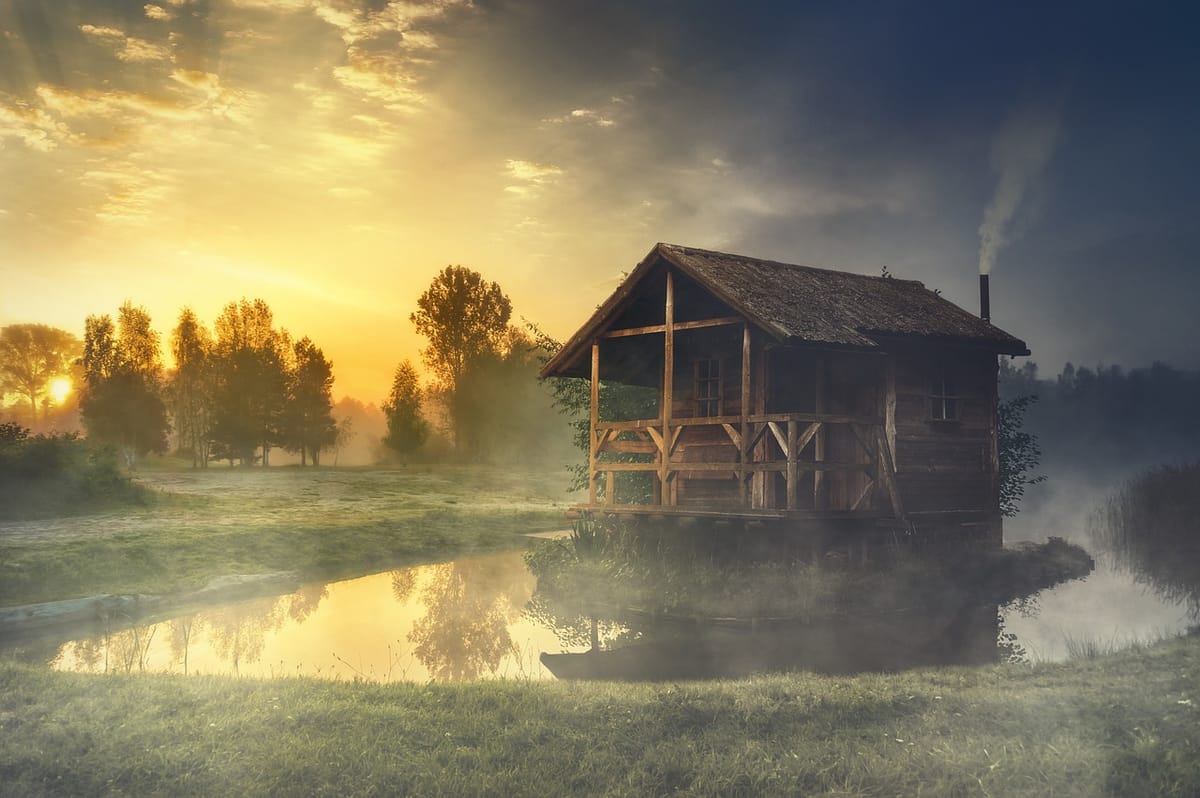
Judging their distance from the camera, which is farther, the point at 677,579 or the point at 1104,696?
the point at 677,579

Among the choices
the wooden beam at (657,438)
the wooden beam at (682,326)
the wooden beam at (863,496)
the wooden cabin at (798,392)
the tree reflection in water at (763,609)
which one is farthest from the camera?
the wooden beam at (657,438)

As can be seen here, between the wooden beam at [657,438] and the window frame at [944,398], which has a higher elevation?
the window frame at [944,398]

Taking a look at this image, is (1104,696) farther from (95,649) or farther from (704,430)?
(95,649)

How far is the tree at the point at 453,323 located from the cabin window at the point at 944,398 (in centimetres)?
5061

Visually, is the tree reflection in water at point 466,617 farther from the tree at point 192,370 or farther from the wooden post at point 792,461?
the tree at point 192,370

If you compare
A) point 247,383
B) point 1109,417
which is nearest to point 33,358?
point 247,383

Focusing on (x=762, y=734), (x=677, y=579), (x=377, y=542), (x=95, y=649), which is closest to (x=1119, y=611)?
(x=677, y=579)

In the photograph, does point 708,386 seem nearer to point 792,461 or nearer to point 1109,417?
point 792,461

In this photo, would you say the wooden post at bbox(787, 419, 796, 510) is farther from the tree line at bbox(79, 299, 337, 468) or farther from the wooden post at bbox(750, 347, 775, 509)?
the tree line at bbox(79, 299, 337, 468)

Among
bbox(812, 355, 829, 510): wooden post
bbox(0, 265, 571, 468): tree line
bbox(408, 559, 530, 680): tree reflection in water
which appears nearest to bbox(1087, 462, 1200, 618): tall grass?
bbox(812, 355, 829, 510): wooden post

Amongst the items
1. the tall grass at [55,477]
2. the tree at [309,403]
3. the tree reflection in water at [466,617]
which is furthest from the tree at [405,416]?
the tree reflection in water at [466,617]

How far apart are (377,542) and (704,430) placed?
43.1 feet

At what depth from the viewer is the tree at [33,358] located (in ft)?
216

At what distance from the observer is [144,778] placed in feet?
24.8
